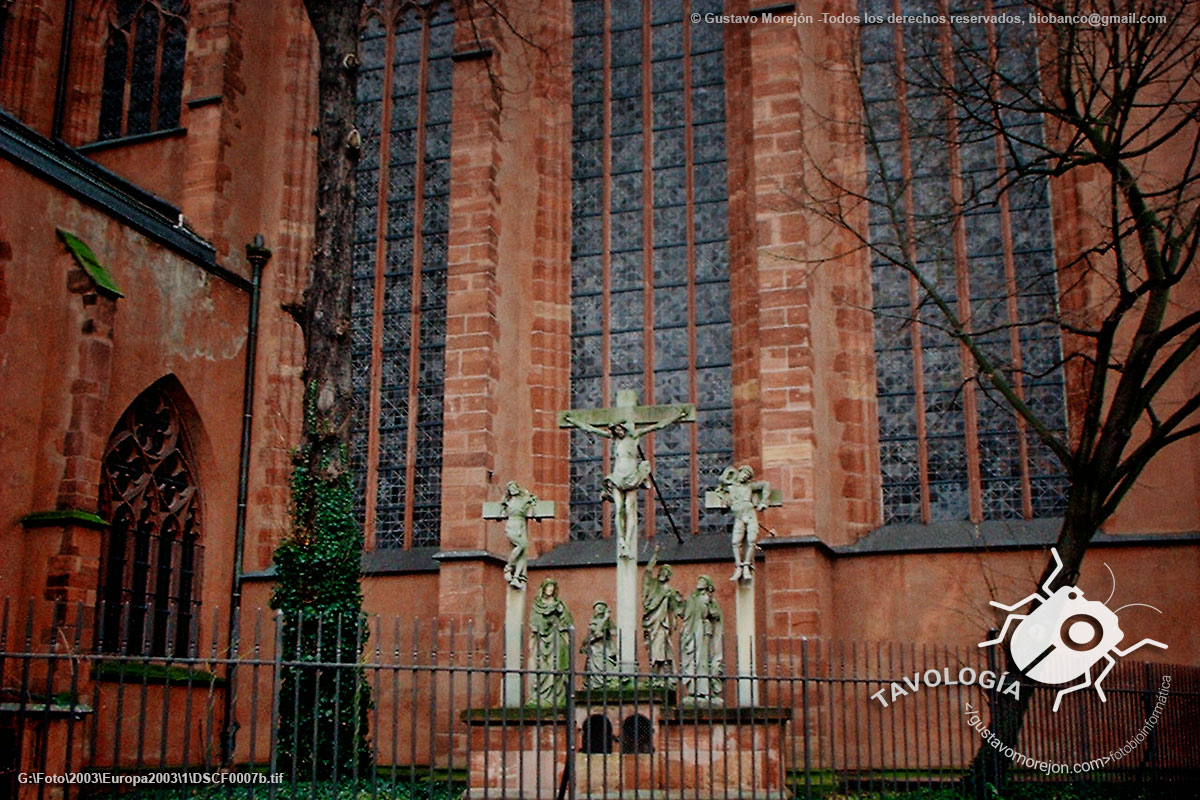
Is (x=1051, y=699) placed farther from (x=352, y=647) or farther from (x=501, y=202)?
(x=501, y=202)

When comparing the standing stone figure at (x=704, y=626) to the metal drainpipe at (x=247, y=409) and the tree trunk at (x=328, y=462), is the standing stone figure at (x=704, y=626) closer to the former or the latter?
the tree trunk at (x=328, y=462)

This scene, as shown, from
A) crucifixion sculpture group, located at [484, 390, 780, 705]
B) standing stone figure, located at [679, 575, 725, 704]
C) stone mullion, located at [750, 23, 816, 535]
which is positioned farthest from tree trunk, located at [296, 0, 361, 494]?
stone mullion, located at [750, 23, 816, 535]

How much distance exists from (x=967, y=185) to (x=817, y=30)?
276 cm

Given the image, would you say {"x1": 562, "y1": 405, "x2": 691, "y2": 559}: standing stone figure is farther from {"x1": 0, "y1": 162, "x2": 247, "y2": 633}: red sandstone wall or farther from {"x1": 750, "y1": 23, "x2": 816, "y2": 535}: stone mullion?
{"x1": 0, "y1": 162, "x2": 247, "y2": 633}: red sandstone wall

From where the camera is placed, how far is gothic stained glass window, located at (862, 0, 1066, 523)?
15.8 meters

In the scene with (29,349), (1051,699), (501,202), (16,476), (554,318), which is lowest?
(1051,699)

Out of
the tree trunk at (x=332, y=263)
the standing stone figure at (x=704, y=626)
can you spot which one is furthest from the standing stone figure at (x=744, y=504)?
the tree trunk at (x=332, y=263)

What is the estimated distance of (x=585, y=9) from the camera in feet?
61.3

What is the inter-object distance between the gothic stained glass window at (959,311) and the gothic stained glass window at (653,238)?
2.06m

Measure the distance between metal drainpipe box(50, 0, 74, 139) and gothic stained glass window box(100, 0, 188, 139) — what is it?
1.89 feet

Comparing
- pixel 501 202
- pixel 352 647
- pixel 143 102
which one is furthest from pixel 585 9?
pixel 352 647

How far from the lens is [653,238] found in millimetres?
17766

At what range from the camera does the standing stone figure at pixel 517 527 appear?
46.0 feet

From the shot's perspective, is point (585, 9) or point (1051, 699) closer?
point (1051, 699)
